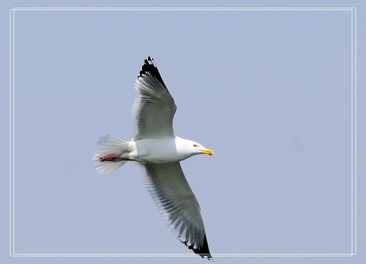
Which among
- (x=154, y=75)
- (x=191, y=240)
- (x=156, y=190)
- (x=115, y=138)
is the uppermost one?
(x=154, y=75)

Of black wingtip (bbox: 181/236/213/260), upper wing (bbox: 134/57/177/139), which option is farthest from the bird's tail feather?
black wingtip (bbox: 181/236/213/260)

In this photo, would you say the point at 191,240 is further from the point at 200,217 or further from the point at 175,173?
the point at 175,173

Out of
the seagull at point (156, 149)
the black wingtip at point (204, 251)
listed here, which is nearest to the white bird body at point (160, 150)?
the seagull at point (156, 149)

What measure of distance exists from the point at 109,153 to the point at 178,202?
3.10 feet

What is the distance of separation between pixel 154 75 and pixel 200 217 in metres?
1.64

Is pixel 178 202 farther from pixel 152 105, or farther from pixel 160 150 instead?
pixel 152 105

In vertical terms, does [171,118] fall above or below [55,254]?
above

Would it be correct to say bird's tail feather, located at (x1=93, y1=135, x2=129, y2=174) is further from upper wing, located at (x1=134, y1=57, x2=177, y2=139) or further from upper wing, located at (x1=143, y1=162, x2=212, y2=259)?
upper wing, located at (x1=143, y1=162, x2=212, y2=259)

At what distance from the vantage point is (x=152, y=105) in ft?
21.4

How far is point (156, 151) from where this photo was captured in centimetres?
664

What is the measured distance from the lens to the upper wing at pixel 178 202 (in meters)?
7.13

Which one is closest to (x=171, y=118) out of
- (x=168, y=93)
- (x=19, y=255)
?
(x=168, y=93)

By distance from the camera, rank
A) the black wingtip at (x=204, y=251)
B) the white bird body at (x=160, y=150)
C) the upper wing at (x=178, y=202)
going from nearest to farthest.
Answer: the white bird body at (x=160, y=150) < the upper wing at (x=178, y=202) < the black wingtip at (x=204, y=251)

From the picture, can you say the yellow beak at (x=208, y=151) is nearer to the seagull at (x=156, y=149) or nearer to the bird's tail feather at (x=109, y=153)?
the seagull at (x=156, y=149)
